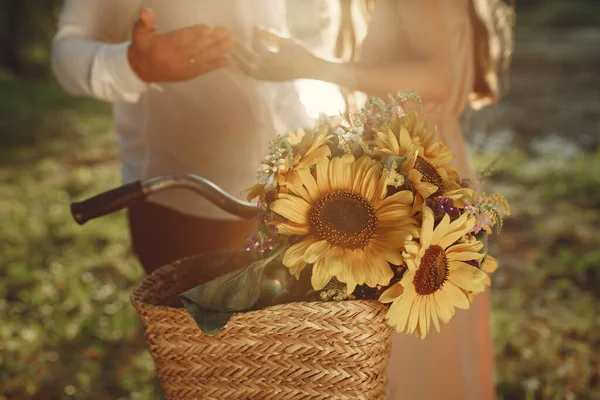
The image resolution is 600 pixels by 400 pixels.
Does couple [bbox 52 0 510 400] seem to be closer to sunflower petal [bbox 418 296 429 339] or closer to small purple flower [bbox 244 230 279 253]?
small purple flower [bbox 244 230 279 253]

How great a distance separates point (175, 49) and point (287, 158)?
21.0 inches

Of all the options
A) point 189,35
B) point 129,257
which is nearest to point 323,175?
point 189,35

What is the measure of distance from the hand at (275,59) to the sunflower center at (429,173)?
0.51 meters

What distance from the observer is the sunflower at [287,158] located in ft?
3.41

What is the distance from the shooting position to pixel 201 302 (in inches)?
41.1

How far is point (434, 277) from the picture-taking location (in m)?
1.01

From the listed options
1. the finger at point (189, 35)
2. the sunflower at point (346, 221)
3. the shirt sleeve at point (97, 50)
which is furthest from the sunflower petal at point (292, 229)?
the shirt sleeve at point (97, 50)

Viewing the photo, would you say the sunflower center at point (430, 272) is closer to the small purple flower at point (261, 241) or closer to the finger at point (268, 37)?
the small purple flower at point (261, 241)

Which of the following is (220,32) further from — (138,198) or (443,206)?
(443,206)

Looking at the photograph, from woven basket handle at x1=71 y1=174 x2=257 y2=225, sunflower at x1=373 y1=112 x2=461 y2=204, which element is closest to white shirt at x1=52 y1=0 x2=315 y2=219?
woven basket handle at x1=71 y1=174 x2=257 y2=225

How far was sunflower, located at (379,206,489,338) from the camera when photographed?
0.99 m

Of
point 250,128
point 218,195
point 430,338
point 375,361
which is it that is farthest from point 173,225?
point 375,361

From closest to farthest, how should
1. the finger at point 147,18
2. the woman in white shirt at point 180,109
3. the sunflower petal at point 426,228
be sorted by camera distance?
the sunflower petal at point 426,228 → the finger at point 147,18 → the woman in white shirt at point 180,109

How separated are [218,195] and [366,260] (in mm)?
440
